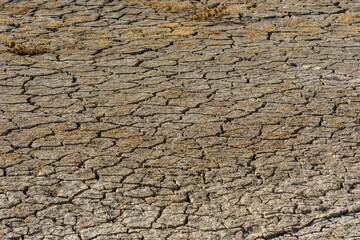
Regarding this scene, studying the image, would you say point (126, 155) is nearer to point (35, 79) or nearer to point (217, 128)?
point (217, 128)

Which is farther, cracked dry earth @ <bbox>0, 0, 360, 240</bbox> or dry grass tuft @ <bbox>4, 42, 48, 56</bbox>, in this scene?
dry grass tuft @ <bbox>4, 42, 48, 56</bbox>

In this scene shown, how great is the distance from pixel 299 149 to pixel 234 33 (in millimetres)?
3392

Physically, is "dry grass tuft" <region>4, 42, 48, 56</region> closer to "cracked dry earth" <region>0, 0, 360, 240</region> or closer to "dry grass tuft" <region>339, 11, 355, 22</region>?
"cracked dry earth" <region>0, 0, 360, 240</region>

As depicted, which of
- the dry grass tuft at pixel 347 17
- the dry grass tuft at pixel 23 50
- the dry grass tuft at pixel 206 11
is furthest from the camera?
the dry grass tuft at pixel 206 11

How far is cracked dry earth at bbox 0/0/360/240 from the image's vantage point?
156 inches

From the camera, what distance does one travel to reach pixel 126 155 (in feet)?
15.7

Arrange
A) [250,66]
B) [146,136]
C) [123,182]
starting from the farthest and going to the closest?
[250,66] < [146,136] < [123,182]

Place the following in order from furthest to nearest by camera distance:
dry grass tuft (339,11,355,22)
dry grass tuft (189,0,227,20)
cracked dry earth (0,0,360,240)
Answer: dry grass tuft (189,0,227,20) → dry grass tuft (339,11,355,22) → cracked dry earth (0,0,360,240)

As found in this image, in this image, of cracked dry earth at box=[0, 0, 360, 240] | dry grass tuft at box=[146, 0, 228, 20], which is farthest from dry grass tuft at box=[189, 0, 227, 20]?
cracked dry earth at box=[0, 0, 360, 240]

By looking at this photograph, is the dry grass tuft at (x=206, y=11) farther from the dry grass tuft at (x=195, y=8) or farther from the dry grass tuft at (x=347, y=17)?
the dry grass tuft at (x=347, y=17)

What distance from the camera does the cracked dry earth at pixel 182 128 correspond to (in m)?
3.97

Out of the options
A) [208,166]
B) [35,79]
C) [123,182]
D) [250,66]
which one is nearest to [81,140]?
[123,182]

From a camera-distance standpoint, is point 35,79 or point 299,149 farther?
point 35,79

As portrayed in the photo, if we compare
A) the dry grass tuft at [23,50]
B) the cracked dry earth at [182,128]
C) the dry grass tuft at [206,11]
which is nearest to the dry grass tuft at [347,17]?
the cracked dry earth at [182,128]
